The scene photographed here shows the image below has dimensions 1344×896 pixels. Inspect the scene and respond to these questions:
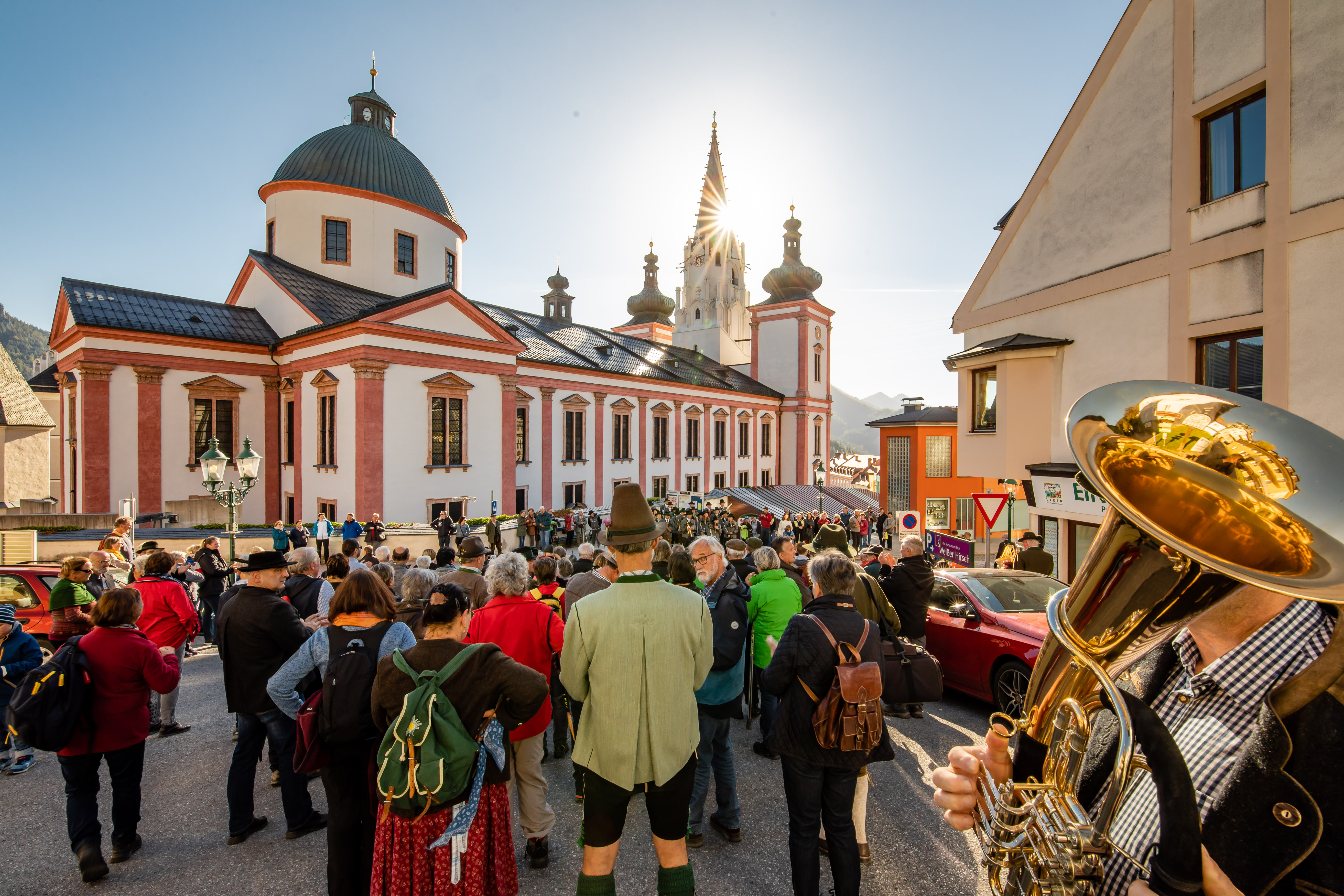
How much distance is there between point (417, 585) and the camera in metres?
3.80

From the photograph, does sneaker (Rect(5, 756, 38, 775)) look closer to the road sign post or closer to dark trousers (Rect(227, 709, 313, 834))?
dark trousers (Rect(227, 709, 313, 834))

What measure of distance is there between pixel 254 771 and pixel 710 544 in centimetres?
362

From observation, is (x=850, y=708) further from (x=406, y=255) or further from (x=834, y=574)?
(x=406, y=255)

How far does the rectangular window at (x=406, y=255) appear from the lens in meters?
25.6

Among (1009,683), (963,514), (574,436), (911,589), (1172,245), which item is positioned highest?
(1172,245)

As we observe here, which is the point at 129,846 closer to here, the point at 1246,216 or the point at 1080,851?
the point at 1080,851

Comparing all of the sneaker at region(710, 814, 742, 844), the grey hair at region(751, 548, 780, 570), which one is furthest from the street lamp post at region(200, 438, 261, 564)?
the sneaker at region(710, 814, 742, 844)

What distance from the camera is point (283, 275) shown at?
2175 cm

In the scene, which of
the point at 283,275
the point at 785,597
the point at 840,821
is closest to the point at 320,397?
the point at 283,275

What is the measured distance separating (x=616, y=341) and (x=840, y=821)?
3521 centimetres

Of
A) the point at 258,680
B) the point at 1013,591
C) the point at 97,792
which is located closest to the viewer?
the point at 97,792

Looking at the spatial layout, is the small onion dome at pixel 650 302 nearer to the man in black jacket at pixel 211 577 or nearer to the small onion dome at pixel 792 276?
the small onion dome at pixel 792 276

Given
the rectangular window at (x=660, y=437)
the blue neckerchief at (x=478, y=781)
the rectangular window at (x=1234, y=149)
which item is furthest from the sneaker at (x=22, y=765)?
the rectangular window at (x=660, y=437)

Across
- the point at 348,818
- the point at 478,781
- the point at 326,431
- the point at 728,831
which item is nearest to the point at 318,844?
the point at 348,818
